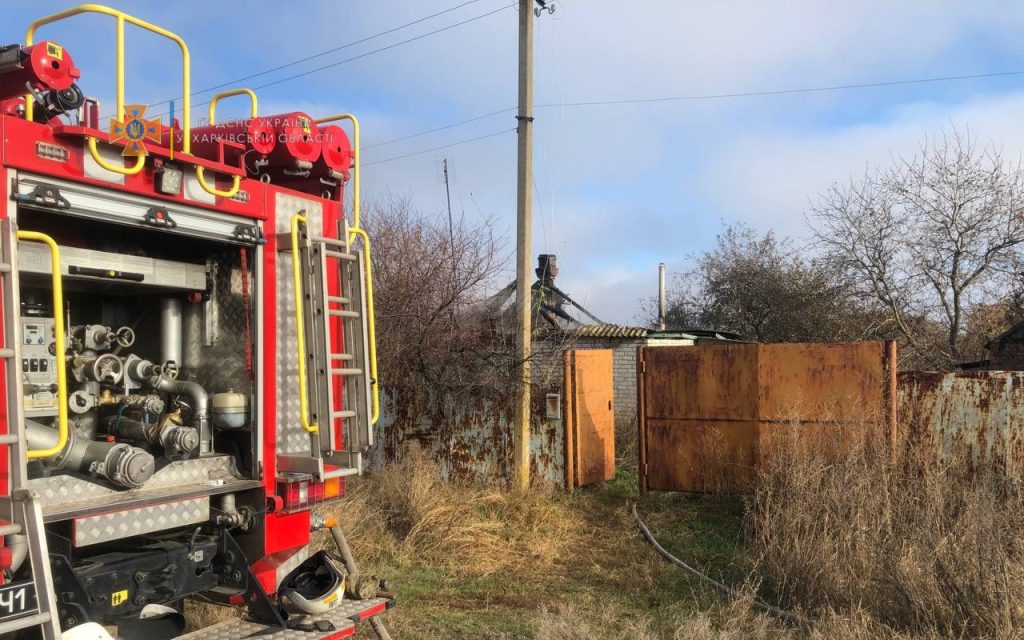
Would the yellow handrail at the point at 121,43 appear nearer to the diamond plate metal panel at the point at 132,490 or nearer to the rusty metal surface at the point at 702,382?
the diamond plate metal panel at the point at 132,490

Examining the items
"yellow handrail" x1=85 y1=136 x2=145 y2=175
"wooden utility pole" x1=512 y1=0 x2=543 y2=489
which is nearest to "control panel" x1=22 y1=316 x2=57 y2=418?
"yellow handrail" x1=85 y1=136 x2=145 y2=175

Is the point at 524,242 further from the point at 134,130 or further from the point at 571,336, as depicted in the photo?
the point at 134,130

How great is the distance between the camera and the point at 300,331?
4.57 metres

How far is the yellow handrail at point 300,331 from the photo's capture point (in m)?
4.48

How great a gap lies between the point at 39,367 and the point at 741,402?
680 cm

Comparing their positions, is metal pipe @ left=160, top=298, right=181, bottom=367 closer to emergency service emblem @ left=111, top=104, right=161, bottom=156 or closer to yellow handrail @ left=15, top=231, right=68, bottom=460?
emergency service emblem @ left=111, top=104, right=161, bottom=156

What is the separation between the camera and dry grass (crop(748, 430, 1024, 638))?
4.77 metres

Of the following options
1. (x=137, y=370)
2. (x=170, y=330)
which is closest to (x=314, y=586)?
(x=137, y=370)

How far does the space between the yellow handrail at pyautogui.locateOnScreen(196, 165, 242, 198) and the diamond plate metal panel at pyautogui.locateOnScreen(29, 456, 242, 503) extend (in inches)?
59.7

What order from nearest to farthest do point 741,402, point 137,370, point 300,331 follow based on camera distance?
1. point 300,331
2. point 137,370
3. point 741,402

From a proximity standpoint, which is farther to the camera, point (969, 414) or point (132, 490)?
point (969, 414)

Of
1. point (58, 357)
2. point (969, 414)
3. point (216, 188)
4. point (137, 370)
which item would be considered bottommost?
point (969, 414)

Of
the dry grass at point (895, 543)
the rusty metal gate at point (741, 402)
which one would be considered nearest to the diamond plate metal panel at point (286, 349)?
the dry grass at point (895, 543)

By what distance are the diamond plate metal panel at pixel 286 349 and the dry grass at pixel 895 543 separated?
3.43 m
